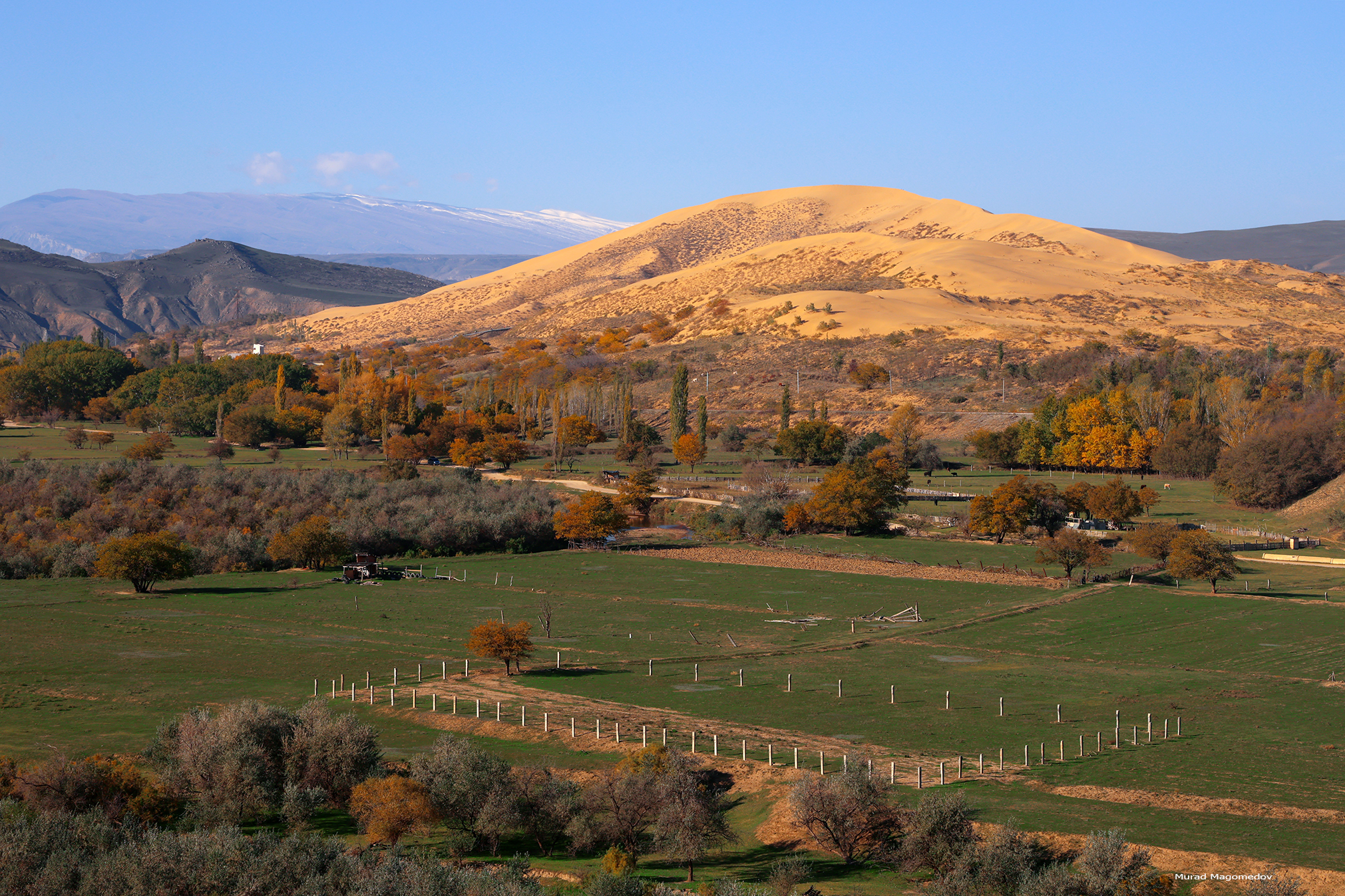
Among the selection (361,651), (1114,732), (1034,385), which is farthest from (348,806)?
(1034,385)

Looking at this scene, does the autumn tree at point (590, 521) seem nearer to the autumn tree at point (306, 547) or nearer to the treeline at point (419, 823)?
the autumn tree at point (306, 547)

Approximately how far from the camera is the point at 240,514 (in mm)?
77125

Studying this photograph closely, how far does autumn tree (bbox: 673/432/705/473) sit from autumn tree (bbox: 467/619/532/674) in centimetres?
5792

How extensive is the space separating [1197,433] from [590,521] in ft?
165

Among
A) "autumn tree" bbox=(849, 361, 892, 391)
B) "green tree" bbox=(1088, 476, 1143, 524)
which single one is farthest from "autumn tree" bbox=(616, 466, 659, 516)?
"autumn tree" bbox=(849, 361, 892, 391)

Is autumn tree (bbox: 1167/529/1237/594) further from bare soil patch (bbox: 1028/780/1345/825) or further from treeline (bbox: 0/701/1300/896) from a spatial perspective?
treeline (bbox: 0/701/1300/896)

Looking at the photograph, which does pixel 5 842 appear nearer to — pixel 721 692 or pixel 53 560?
pixel 721 692

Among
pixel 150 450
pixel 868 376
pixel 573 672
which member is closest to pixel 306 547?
pixel 573 672

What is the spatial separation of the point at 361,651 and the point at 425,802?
1985 centimetres

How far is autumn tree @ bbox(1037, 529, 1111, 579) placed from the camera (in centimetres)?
6078

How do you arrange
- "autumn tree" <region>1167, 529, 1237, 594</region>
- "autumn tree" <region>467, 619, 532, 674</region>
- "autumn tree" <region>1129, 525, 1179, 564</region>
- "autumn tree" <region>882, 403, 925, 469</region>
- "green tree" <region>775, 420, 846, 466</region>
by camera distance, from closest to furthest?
"autumn tree" <region>467, 619, 532, 674</region> < "autumn tree" <region>1167, 529, 1237, 594</region> < "autumn tree" <region>1129, 525, 1179, 564</region> < "autumn tree" <region>882, 403, 925, 469</region> < "green tree" <region>775, 420, 846, 466</region>

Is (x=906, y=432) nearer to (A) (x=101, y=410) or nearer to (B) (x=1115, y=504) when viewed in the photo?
(B) (x=1115, y=504)

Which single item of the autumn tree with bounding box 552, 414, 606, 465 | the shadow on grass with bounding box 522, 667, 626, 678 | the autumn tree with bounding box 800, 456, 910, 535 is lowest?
the shadow on grass with bounding box 522, 667, 626, 678

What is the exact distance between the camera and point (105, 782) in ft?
87.9
